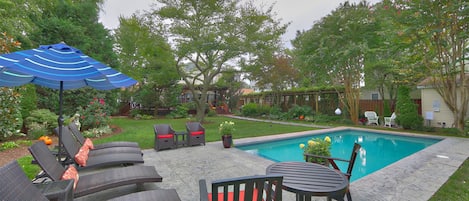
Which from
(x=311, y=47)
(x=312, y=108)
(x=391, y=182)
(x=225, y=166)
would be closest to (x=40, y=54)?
(x=225, y=166)

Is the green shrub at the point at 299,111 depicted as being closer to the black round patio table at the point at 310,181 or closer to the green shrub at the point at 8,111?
the black round patio table at the point at 310,181

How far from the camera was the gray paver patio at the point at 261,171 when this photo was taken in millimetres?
3127

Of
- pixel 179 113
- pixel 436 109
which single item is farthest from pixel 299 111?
pixel 179 113

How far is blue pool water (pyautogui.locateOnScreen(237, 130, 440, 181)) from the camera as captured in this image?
19.3ft

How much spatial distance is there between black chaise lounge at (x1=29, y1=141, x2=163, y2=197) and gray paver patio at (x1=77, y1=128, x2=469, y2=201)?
1.29ft

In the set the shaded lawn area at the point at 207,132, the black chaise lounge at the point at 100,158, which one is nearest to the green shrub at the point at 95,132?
the shaded lawn area at the point at 207,132

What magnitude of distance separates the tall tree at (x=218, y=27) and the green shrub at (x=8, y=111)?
Result: 609cm

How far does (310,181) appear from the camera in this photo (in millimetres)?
→ 2145

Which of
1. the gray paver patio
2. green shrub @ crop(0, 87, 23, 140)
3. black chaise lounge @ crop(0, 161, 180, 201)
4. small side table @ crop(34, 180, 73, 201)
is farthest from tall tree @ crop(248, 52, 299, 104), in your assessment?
black chaise lounge @ crop(0, 161, 180, 201)

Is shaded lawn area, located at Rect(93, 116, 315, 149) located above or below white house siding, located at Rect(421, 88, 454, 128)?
below

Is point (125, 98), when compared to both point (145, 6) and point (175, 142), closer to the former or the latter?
point (145, 6)

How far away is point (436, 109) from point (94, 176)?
48.3 feet

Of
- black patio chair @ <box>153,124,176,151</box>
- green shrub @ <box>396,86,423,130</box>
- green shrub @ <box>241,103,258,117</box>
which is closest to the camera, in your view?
black patio chair @ <box>153,124,176,151</box>

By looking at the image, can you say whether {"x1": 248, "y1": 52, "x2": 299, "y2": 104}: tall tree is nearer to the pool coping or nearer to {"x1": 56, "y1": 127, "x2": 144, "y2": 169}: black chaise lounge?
the pool coping
